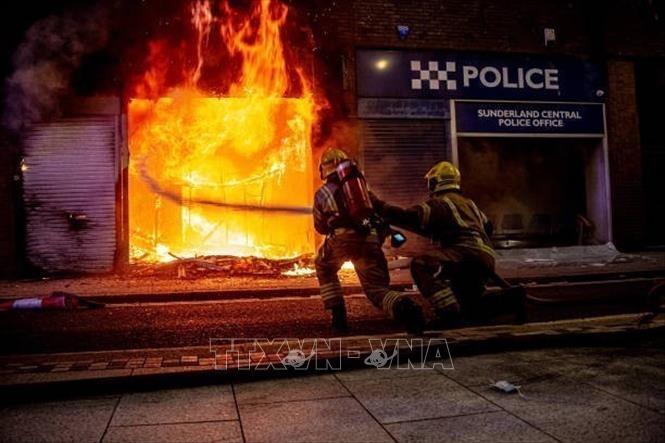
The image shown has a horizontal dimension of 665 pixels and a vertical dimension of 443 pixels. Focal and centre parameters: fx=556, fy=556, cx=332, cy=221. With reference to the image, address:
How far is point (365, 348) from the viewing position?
4.05 m

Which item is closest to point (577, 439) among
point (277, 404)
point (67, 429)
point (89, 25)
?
point (277, 404)

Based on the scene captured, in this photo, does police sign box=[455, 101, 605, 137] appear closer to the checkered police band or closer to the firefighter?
the checkered police band

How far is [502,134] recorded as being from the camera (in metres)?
12.5

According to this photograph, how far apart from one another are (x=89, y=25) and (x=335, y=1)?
4883 mm

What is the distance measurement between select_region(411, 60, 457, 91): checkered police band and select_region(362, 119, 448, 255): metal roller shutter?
767mm

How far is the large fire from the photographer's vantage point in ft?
36.6

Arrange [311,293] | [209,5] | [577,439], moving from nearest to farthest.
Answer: [577,439] < [311,293] < [209,5]

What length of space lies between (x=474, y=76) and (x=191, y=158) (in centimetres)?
643

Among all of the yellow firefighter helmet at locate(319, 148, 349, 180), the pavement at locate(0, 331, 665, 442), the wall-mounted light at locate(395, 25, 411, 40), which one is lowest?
the pavement at locate(0, 331, 665, 442)

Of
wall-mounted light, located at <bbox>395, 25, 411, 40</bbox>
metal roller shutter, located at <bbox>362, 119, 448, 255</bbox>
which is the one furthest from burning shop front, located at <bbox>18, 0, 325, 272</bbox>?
wall-mounted light, located at <bbox>395, 25, 411, 40</bbox>

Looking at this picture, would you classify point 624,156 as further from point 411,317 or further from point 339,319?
point 411,317

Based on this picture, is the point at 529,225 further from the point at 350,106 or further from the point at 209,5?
the point at 209,5

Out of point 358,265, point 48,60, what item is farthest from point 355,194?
point 48,60

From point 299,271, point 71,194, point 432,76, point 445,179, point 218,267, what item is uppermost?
point 432,76
